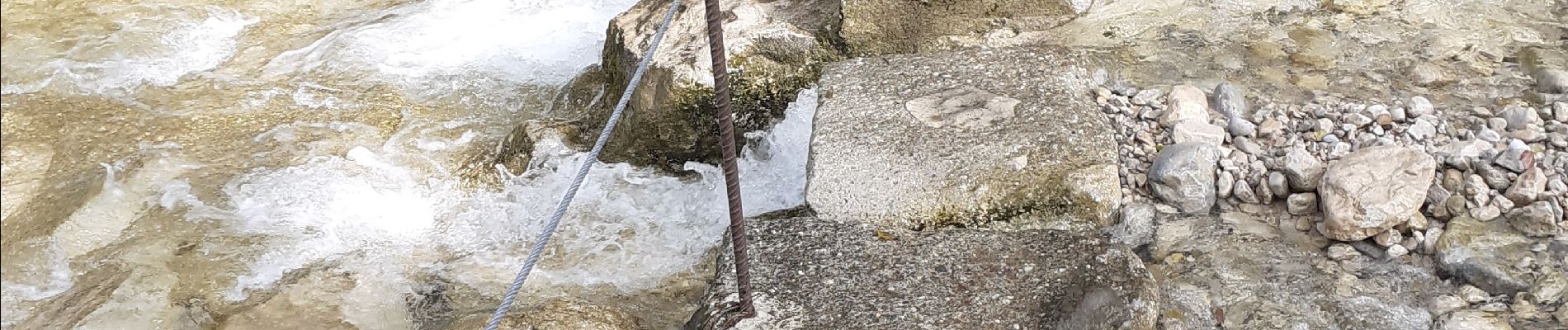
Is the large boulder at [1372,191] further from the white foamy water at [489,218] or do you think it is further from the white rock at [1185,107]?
the white foamy water at [489,218]

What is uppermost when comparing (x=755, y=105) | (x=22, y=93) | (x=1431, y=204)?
(x=1431, y=204)

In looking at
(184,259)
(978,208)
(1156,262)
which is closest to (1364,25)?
(1156,262)

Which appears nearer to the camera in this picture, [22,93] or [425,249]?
[425,249]

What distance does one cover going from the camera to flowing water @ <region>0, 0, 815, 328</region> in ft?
10.9

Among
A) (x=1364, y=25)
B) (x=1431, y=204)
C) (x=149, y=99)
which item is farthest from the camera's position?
(x=149, y=99)

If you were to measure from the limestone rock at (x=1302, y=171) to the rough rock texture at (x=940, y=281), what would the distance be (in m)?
0.63

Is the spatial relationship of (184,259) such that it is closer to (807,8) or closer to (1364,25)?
(807,8)

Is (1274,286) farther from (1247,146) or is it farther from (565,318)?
(565,318)

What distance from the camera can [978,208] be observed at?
2598mm

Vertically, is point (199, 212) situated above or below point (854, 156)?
below

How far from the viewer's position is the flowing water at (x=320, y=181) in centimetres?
334

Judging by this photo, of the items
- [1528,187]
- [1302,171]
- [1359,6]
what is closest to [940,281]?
[1302,171]

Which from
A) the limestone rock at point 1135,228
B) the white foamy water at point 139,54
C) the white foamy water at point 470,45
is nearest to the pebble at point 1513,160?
the limestone rock at point 1135,228

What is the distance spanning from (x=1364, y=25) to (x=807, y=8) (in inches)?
67.0
